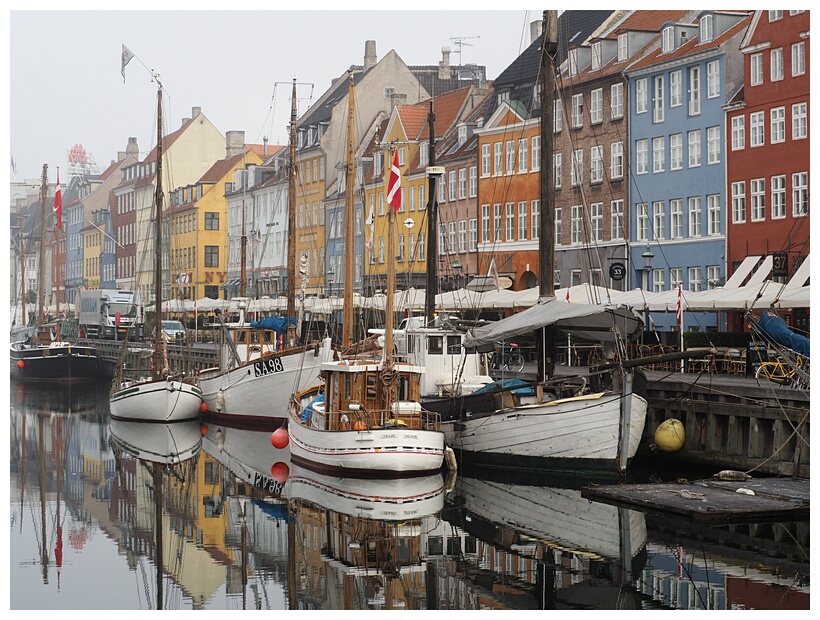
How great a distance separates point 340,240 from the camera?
86.1 meters

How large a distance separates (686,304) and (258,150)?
87505 millimetres

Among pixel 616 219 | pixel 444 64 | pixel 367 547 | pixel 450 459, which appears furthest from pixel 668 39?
pixel 367 547

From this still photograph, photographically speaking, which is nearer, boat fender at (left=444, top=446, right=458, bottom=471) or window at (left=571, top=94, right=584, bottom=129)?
boat fender at (left=444, top=446, right=458, bottom=471)

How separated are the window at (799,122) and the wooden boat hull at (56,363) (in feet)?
123

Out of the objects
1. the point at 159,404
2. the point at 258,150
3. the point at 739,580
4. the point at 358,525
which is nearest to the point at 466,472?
the point at 358,525

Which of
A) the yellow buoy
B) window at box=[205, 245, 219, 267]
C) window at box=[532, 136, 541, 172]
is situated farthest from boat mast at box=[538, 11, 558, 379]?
window at box=[205, 245, 219, 267]

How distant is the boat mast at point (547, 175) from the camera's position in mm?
29641

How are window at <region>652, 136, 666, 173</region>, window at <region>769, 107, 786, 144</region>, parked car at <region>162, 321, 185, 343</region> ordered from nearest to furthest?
1. window at <region>769, 107, 786, 144</region>
2. window at <region>652, 136, 666, 173</region>
3. parked car at <region>162, 321, 185, 343</region>

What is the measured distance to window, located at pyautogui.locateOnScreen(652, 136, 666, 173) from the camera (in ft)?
186

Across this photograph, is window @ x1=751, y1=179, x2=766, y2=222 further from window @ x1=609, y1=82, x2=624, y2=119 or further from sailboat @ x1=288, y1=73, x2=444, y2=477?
sailboat @ x1=288, y1=73, x2=444, y2=477

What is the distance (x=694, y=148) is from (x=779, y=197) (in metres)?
6.30

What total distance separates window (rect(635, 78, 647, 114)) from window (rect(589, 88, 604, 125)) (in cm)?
256

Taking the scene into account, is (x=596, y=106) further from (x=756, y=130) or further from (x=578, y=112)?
(x=756, y=130)

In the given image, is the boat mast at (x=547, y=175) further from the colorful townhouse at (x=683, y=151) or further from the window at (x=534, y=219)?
the window at (x=534, y=219)
